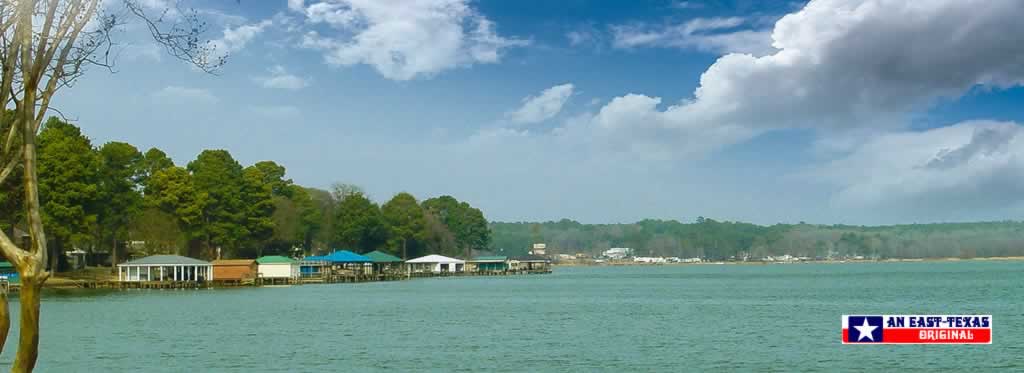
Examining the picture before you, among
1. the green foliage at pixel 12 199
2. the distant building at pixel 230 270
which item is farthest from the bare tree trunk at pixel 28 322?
the distant building at pixel 230 270

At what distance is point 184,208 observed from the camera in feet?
271

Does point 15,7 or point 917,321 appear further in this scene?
point 917,321

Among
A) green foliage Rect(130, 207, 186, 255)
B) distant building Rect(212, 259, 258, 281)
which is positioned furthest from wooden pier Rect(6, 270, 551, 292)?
green foliage Rect(130, 207, 186, 255)

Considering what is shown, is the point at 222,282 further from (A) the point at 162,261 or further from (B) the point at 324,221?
(B) the point at 324,221

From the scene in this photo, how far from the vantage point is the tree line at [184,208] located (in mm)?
68562

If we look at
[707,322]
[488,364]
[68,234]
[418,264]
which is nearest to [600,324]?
[707,322]

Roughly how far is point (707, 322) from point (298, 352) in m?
18.2

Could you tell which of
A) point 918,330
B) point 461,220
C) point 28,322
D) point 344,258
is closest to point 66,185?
point 344,258

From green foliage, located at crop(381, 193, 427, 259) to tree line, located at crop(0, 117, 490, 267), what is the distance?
8.5 inches

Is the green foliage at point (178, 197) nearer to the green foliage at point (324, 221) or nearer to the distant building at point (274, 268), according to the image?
the distant building at point (274, 268)

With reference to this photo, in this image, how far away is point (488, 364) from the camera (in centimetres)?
2712

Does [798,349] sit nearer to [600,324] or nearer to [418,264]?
[600,324]

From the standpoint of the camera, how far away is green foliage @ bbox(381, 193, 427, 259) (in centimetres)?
12825

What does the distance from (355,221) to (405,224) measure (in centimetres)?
1544
